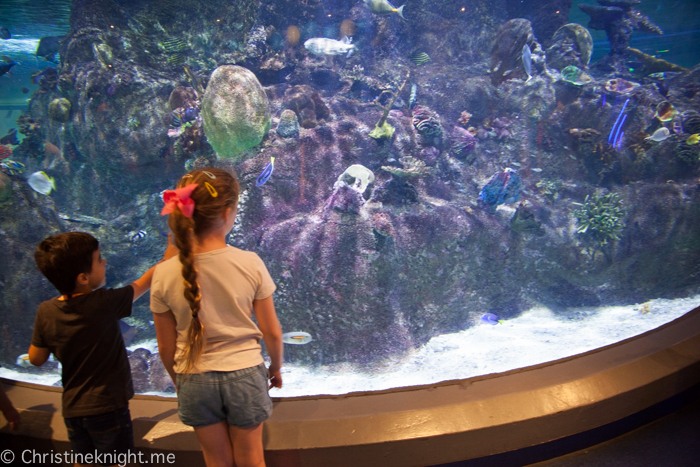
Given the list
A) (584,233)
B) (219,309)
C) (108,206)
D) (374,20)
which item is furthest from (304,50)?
(219,309)

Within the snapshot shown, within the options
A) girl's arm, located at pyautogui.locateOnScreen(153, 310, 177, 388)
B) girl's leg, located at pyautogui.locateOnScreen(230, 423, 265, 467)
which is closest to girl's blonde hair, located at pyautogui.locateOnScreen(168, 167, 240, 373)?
girl's arm, located at pyautogui.locateOnScreen(153, 310, 177, 388)

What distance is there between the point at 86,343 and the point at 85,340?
0.02 meters

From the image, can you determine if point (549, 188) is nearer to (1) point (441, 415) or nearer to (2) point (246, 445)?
(1) point (441, 415)

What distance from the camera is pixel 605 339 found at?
14.6ft

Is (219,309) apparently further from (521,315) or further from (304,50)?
(304,50)

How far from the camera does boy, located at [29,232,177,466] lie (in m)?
1.33

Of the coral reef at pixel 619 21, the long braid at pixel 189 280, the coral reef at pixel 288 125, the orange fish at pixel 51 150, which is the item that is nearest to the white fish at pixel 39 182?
the orange fish at pixel 51 150

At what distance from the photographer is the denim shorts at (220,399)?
1.16m

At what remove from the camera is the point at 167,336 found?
1248mm

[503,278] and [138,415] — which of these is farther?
[503,278]

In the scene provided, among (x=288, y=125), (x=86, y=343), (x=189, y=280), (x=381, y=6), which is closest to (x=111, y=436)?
(x=86, y=343)

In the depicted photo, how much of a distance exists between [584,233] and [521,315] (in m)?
2.32

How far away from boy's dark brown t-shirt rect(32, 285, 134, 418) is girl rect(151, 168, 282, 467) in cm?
39

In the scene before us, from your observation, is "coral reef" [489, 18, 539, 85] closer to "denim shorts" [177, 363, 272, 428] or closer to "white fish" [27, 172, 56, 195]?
"denim shorts" [177, 363, 272, 428]
